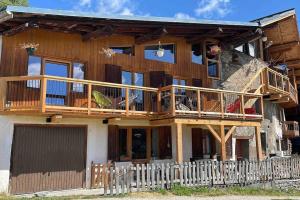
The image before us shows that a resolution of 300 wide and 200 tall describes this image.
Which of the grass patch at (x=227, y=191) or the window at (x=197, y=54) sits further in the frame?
the window at (x=197, y=54)

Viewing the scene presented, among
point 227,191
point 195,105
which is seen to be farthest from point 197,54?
point 227,191

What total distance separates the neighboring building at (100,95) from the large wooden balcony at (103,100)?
0.04 m

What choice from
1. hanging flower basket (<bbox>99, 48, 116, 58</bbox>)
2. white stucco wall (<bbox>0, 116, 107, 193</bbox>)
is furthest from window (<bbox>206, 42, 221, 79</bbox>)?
white stucco wall (<bbox>0, 116, 107, 193</bbox>)

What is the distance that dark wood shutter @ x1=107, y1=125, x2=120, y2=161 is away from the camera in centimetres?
1430

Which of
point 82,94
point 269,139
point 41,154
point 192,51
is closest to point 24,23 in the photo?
point 82,94

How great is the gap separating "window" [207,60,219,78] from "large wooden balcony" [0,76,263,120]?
133 inches

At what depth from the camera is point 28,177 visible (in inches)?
492

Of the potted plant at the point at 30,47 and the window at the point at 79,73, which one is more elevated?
the potted plant at the point at 30,47

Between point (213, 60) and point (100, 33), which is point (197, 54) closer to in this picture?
point (213, 60)

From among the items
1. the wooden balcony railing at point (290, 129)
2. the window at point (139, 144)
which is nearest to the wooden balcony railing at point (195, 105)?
the window at point (139, 144)

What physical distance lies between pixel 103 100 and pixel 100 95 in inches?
8.8

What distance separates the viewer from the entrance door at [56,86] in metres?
12.9

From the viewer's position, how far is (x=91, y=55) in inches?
571

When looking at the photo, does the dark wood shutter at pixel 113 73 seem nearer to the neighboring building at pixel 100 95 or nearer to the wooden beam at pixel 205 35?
the neighboring building at pixel 100 95
